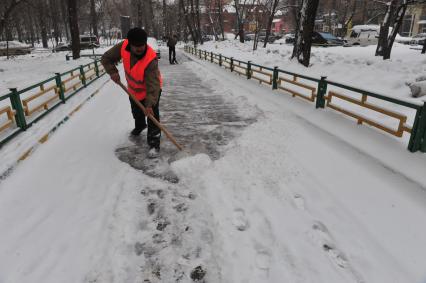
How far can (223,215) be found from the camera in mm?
3361

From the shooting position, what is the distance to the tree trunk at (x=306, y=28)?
1189 cm

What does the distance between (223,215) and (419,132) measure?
128 inches

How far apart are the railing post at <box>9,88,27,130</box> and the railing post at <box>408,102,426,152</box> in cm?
684

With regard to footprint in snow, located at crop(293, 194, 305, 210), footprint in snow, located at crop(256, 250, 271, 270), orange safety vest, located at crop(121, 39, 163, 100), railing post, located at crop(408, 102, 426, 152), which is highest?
orange safety vest, located at crop(121, 39, 163, 100)

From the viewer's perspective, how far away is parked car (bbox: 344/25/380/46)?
25.6m

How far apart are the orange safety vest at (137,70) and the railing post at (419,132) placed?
3920mm

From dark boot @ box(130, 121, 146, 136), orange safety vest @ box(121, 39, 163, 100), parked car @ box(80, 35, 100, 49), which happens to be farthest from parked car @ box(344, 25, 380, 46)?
parked car @ box(80, 35, 100, 49)

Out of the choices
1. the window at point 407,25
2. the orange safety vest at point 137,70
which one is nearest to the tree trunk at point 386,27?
the orange safety vest at point 137,70

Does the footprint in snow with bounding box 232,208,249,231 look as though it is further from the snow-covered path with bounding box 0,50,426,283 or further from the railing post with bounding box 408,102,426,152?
the railing post with bounding box 408,102,426,152

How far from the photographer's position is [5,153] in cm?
495

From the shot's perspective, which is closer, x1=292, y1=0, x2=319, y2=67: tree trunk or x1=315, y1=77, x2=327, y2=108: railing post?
x1=315, y1=77, x2=327, y2=108: railing post

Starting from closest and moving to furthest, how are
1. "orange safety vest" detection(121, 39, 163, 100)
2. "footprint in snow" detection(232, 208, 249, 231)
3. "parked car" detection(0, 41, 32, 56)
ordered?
"footprint in snow" detection(232, 208, 249, 231)
"orange safety vest" detection(121, 39, 163, 100)
"parked car" detection(0, 41, 32, 56)

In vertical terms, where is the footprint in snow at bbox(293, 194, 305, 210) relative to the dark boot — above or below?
below

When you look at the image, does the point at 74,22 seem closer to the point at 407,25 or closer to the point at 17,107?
the point at 17,107
